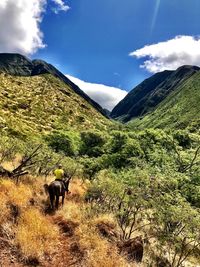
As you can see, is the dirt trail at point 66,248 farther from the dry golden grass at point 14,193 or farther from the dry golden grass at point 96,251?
the dry golden grass at point 14,193

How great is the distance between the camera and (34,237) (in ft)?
47.1

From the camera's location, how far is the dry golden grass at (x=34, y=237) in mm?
13586

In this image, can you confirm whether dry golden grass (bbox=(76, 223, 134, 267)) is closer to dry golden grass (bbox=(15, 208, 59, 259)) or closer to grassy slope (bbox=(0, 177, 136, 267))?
grassy slope (bbox=(0, 177, 136, 267))

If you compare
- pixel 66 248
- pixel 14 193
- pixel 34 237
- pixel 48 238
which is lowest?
pixel 66 248

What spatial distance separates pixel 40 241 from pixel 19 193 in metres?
5.44

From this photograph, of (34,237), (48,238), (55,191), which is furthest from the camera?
(55,191)

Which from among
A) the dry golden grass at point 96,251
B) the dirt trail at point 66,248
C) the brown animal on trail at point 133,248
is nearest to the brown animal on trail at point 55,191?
the dirt trail at point 66,248

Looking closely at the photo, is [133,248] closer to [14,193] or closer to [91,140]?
[14,193]

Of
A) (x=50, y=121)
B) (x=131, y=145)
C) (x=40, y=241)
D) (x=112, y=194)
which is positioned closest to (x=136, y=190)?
(x=112, y=194)

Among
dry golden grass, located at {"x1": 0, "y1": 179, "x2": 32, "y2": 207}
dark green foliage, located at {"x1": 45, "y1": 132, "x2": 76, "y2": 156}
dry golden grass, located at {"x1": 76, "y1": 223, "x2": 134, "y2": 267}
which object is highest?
dark green foliage, located at {"x1": 45, "y1": 132, "x2": 76, "y2": 156}

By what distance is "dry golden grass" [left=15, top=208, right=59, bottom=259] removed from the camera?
1359cm

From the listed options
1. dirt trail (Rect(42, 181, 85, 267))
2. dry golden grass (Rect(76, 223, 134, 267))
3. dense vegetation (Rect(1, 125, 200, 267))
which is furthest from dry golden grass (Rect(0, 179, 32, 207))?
dense vegetation (Rect(1, 125, 200, 267))

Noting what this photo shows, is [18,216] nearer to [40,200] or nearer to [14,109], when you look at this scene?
[40,200]

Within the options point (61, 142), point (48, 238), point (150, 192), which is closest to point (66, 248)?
point (48, 238)
